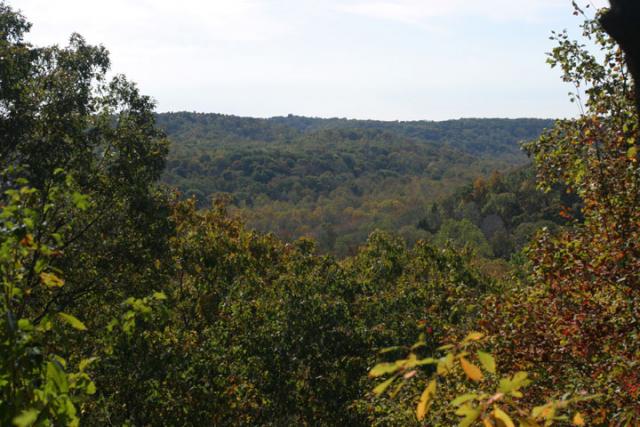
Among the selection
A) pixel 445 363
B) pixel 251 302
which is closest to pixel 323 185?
pixel 251 302

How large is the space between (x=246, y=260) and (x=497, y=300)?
36.6 ft

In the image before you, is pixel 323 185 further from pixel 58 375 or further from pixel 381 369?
pixel 381 369

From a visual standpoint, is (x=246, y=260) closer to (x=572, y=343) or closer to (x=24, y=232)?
(x=572, y=343)

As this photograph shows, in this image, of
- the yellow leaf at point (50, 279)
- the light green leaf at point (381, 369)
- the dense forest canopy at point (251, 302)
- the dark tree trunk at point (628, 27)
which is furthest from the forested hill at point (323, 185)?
the light green leaf at point (381, 369)

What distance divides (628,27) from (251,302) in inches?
549

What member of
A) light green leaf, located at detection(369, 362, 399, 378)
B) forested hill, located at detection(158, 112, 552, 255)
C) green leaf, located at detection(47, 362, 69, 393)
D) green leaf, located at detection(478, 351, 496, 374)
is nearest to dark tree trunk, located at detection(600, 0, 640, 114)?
green leaf, located at detection(478, 351, 496, 374)

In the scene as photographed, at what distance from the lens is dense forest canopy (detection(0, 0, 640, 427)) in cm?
361

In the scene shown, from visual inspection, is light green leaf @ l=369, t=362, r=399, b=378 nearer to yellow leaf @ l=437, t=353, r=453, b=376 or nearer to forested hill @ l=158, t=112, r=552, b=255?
yellow leaf @ l=437, t=353, r=453, b=376

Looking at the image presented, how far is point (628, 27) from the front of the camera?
2.90m

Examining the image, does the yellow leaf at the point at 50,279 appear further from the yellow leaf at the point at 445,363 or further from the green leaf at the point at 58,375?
the yellow leaf at the point at 445,363

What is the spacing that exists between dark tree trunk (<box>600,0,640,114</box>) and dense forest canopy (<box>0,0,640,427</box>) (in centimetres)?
2

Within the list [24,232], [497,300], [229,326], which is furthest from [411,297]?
[24,232]

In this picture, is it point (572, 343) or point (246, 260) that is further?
point (246, 260)

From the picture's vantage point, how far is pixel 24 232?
3.53m
